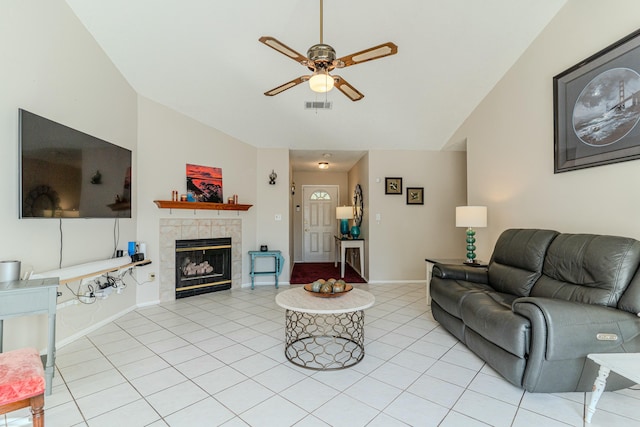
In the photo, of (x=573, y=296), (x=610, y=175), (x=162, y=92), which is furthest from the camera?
(x=162, y=92)

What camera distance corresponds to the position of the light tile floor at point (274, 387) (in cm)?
172

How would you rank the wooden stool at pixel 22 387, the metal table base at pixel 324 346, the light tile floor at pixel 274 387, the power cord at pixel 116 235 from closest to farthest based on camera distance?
the wooden stool at pixel 22 387 < the light tile floor at pixel 274 387 < the metal table base at pixel 324 346 < the power cord at pixel 116 235

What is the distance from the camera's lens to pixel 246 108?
413cm

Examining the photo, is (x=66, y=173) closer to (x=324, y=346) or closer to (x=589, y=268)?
(x=324, y=346)

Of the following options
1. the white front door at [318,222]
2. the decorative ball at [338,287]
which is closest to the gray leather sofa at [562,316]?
the decorative ball at [338,287]

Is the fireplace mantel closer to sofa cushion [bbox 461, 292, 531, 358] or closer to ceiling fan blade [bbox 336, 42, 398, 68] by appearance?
ceiling fan blade [bbox 336, 42, 398, 68]

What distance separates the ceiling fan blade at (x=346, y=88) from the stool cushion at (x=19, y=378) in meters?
2.45

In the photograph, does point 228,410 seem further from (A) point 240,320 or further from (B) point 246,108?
(B) point 246,108

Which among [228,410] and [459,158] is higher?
[459,158]

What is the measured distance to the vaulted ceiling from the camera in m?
2.75

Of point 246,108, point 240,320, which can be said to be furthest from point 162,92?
point 240,320

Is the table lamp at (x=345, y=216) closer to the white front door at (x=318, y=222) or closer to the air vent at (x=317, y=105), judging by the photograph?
the white front door at (x=318, y=222)

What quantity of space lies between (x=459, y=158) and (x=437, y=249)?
1632 millimetres

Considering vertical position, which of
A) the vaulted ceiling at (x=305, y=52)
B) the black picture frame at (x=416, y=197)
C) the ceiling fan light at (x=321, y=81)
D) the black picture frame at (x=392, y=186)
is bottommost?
the black picture frame at (x=416, y=197)
